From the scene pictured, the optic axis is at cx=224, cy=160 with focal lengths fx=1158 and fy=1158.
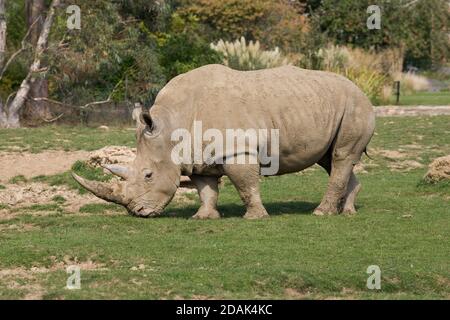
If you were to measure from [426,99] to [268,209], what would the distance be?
20.9 metres

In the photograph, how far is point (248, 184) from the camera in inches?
603

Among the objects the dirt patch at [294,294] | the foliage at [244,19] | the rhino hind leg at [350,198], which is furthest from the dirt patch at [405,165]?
the foliage at [244,19]

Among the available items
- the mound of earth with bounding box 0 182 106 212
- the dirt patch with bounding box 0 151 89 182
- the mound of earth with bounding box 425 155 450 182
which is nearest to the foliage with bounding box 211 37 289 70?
the dirt patch with bounding box 0 151 89 182

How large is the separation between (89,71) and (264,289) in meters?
18.2

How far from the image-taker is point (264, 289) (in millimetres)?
11500

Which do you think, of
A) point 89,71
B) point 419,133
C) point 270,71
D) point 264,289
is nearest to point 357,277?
point 264,289

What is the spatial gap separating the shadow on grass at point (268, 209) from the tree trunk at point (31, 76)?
40.8 feet

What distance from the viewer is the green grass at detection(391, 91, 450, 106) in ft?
113

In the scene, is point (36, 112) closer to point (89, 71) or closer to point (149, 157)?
point (89, 71)

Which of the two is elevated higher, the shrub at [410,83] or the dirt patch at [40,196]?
the dirt patch at [40,196]

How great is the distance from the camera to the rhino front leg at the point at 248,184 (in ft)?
49.8

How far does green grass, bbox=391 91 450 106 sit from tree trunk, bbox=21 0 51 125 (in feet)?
35.2

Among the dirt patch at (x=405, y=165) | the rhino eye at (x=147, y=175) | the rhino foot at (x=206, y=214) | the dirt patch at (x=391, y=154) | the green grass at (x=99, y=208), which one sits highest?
the rhino eye at (x=147, y=175)

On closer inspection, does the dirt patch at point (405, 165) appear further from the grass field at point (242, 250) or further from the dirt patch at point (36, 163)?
the dirt patch at point (36, 163)
